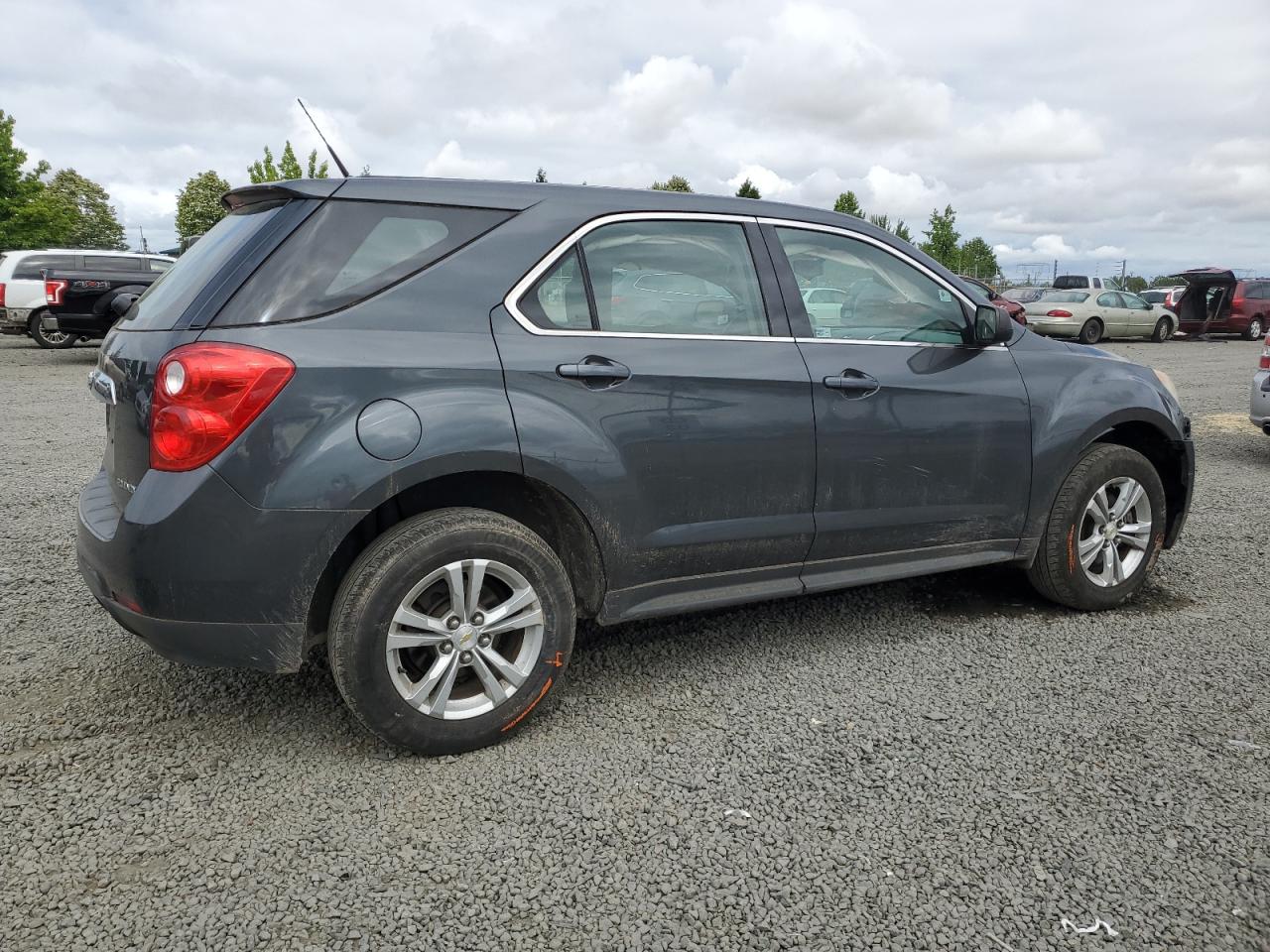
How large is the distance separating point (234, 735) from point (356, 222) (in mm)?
1647

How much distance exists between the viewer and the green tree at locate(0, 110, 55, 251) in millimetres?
35344

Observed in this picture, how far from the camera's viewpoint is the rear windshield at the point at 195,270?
9.38 ft

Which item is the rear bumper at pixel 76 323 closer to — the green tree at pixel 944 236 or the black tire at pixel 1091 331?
the black tire at pixel 1091 331

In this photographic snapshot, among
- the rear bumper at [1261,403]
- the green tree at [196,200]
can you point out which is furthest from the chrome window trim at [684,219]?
the green tree at [196,200]

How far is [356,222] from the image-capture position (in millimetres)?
2885

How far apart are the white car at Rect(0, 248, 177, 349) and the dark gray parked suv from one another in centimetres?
1609

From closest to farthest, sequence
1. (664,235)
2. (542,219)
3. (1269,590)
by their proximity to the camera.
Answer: (542,219)
(664,235)
(1269,590)

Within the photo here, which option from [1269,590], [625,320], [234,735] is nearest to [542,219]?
[625,320]

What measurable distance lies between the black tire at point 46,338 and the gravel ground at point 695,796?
15.0 meters

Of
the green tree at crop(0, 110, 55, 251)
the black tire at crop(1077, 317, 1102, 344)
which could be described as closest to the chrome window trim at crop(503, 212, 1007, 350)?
the black tire at crop(1077, 317, 1102, 344)

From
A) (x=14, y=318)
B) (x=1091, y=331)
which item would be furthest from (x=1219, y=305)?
(x=14, y=318)

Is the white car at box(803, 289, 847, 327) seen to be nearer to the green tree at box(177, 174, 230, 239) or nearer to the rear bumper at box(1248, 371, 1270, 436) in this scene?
the rear bumper at box(1248, 371, 1270, 436)

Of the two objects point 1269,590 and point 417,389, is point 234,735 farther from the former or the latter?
point 1269,590

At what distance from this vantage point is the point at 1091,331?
2427cm
